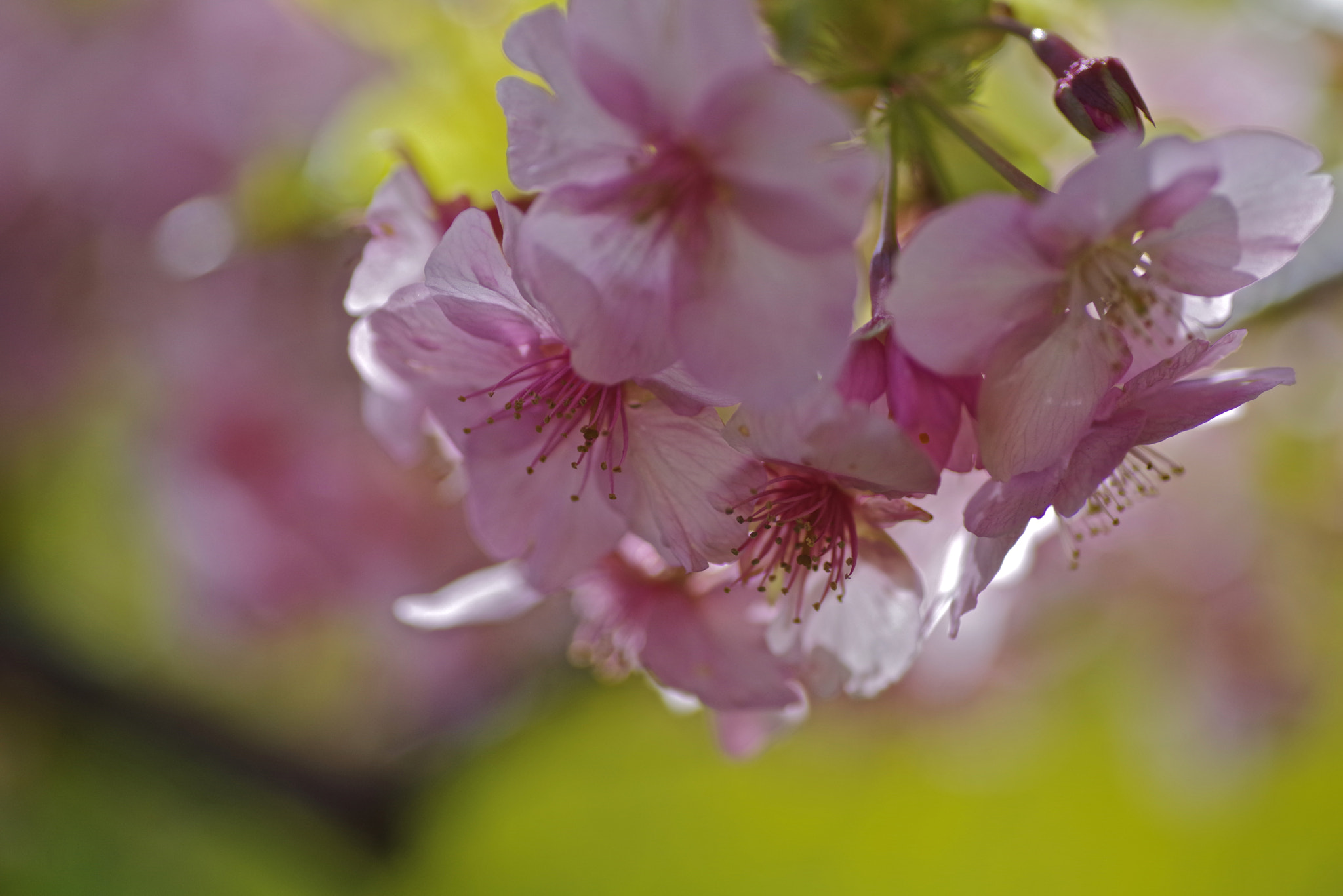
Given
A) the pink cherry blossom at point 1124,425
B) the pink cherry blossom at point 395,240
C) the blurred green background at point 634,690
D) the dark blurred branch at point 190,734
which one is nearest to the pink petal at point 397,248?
the pink cherry blossom at point 395,240

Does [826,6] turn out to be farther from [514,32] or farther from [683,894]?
[683,894]

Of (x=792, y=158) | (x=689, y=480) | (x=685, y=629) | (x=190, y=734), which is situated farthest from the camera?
(x=190, y=734)

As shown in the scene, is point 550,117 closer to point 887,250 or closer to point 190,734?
point 887,250

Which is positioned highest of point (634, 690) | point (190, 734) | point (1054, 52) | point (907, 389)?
point (1054, 52)

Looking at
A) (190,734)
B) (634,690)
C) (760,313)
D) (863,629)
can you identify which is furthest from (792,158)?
(634,690)

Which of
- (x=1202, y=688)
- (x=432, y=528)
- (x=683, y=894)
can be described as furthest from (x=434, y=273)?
(x=683, y=894)

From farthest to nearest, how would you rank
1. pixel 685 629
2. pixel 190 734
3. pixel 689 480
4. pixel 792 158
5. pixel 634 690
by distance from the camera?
pixel 634 690 → pixel 190 734 → pixel 685 629 → pixel 689 480 → pixel 792 158
